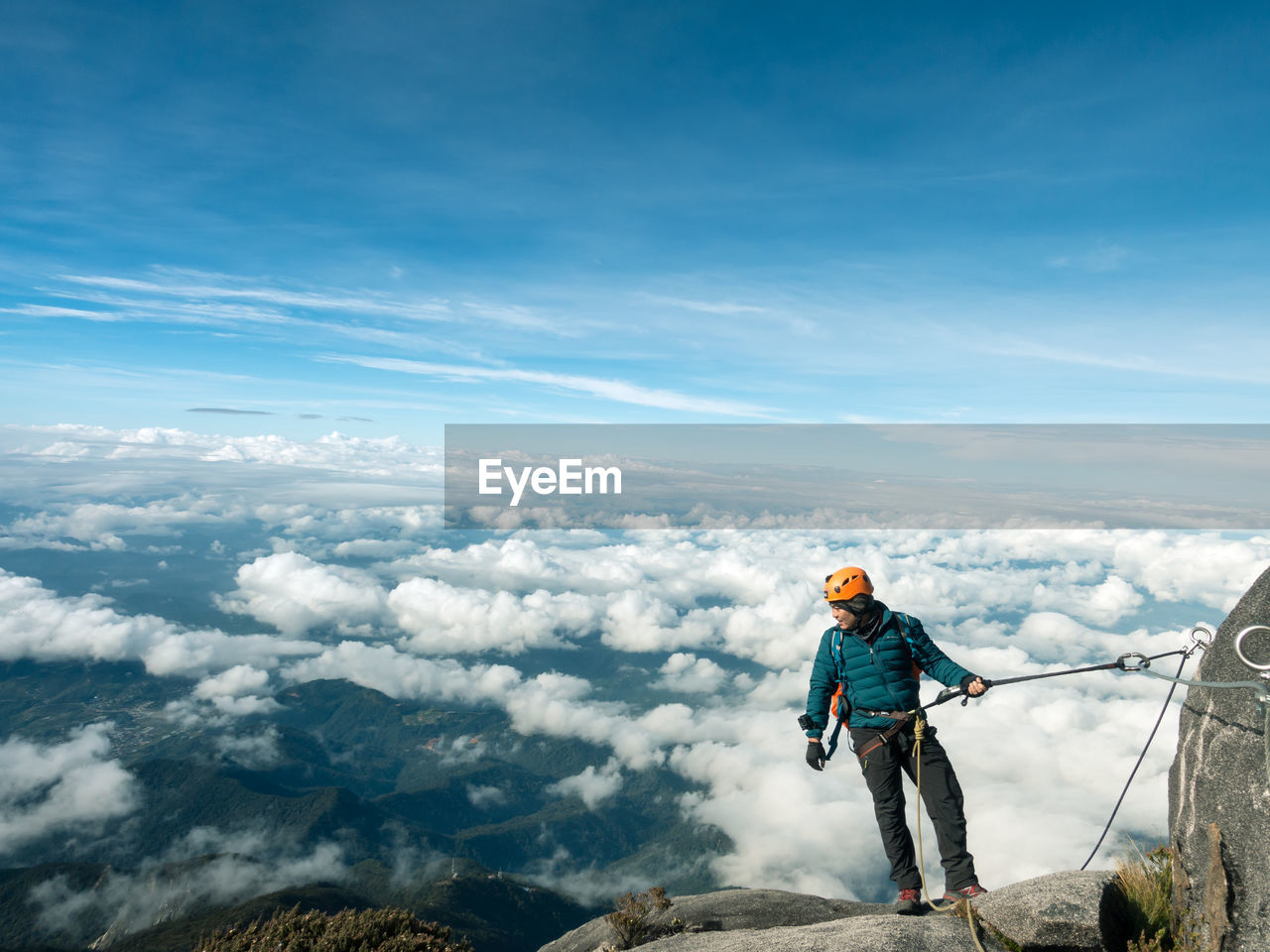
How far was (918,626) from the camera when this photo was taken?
27.9ft

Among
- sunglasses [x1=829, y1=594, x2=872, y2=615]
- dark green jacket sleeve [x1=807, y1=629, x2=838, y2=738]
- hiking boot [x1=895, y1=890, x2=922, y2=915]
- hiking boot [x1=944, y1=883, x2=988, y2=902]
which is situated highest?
sunglasses [x1=829, y1=594, x2=872, y2=615]

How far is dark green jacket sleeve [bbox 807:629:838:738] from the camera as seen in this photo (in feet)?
28.3

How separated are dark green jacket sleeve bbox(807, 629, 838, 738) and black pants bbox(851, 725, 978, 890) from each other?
46 centimetres

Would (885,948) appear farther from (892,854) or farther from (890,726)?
(890,726)

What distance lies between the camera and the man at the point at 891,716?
8109 millimetres

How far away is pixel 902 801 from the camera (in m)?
8.45

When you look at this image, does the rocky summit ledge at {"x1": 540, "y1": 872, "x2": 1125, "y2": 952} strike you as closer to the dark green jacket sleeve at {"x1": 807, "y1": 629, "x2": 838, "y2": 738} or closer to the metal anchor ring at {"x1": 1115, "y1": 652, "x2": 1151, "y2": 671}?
the dark green jacket sleeve at {"x1": 807, "y1": 629, "x2": 838, "y2": 738}

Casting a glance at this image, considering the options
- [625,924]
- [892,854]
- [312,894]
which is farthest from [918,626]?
[312,894]

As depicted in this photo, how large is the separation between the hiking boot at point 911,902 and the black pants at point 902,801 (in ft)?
0.25

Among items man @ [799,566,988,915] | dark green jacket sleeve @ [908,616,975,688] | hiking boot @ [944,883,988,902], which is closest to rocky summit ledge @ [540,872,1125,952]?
hiking boot @ [944,883,988,902]

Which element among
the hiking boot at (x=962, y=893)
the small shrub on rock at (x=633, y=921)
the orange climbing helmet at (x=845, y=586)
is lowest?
the small shrub on rock at (x=633, y=921)

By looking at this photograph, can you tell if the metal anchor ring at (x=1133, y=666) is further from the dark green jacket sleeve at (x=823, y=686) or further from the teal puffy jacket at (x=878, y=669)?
the dark green jacket sleeve at (x=823, y=686)

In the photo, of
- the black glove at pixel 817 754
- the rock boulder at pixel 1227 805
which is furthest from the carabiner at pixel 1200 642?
the black glove at pixel 817 754

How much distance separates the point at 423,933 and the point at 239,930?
301 cm
